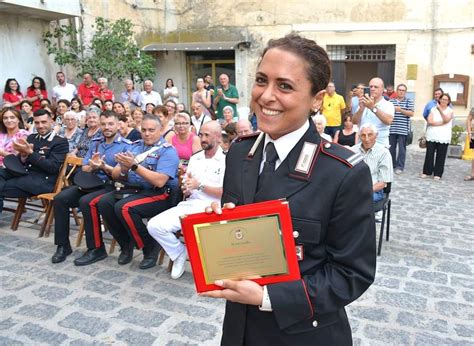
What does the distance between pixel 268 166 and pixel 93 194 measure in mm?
3928

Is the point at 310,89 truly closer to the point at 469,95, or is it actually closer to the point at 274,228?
the point at 274,228

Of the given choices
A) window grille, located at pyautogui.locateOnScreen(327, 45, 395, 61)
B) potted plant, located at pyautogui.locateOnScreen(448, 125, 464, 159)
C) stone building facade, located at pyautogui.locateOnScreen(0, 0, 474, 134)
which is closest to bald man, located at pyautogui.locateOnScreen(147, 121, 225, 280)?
potted plant, located at pyautogui.locateOnScreen(448, 125, 464, 159)

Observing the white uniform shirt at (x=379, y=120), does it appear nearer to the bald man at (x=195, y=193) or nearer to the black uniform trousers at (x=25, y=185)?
the bald man at (x=195, y=193)

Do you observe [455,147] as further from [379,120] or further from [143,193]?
[143,193]

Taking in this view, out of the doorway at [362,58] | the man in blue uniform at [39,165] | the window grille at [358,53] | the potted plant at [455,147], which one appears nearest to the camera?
the man in blue uniform at [39,165]

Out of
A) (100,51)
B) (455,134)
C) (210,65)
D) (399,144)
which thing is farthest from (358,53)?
(100,51)

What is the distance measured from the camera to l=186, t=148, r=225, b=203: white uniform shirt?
465cm

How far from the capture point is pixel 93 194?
510 cm

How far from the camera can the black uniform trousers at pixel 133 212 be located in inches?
184

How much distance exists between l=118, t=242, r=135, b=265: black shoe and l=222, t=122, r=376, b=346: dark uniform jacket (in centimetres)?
361

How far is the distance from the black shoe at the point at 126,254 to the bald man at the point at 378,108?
13.5 feet

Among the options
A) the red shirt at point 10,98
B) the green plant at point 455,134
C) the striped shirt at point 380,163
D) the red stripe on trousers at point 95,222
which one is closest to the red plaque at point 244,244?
the red stripe on trousers at point 95,222

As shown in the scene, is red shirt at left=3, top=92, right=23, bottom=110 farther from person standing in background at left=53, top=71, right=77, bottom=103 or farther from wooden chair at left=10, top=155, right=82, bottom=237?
wooden chair at left=10, top=155, right=82, bottom=237

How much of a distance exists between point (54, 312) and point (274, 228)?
3098mm
